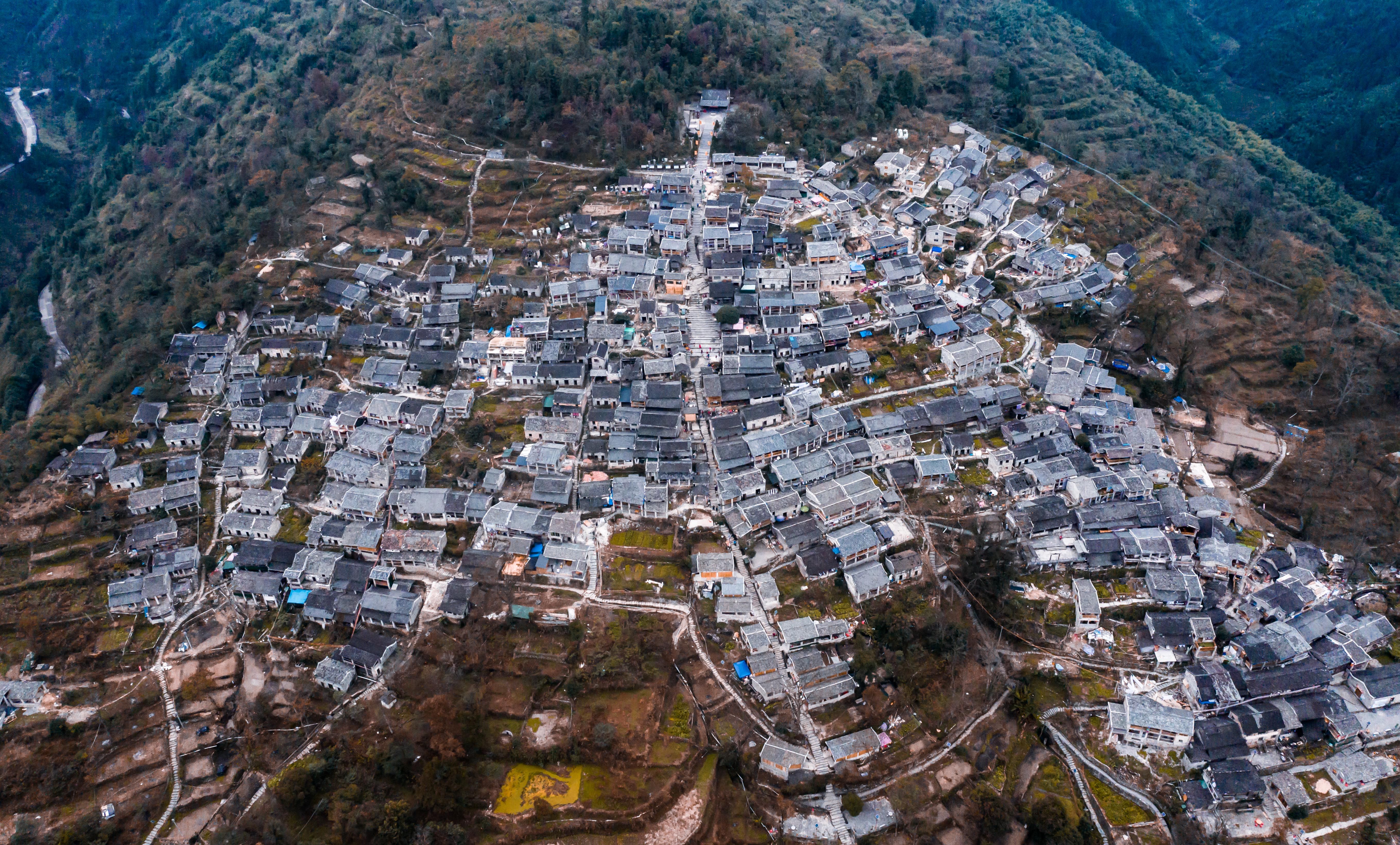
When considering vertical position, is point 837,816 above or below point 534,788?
above

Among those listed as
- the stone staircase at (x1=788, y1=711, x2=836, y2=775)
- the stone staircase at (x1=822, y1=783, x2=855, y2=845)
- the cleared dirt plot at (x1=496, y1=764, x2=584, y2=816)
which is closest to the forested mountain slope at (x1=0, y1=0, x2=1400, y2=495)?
the cleared dirt plot at (x1=496, y1=764, x2=584, y2=816)

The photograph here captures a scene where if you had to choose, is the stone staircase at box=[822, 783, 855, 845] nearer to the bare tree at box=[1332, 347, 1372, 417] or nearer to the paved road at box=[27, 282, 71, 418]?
the bare tree at box=[1332, 347, 1372, 417]

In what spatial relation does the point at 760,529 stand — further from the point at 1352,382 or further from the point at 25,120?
the point at 25,120

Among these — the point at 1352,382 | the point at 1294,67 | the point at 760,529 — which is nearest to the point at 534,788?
the point at 760,529

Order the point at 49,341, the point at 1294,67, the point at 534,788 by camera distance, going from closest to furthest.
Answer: the point at 534,788
the point at 49,341
the point at 1294,67

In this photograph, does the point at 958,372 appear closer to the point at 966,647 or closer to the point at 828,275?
the point at 828,275

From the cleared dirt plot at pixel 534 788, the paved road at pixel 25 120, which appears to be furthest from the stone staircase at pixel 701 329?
the paved road at pixel 25 120
